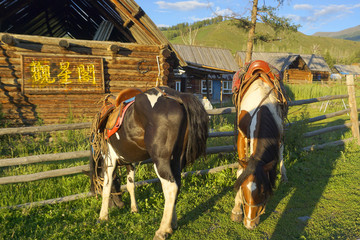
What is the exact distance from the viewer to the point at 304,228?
131 inches

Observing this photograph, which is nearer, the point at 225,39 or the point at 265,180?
the point at 265,180

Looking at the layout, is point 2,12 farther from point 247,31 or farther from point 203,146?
point 247,31

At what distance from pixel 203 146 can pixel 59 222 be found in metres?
2.25

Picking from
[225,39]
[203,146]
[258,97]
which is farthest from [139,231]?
[225,39]

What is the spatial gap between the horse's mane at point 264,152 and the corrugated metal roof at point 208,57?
2186cm

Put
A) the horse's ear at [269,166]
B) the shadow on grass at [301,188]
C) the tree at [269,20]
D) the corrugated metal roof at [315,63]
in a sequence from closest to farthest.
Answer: the horse's ear at [269,166] < the shadow on grass at [301,188] < the tree at [269,20] < the corrugated metal roof at [315,63]

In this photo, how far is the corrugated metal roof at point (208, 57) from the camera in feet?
80.8

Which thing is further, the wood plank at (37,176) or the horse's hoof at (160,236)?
the wood plank at (37,176)

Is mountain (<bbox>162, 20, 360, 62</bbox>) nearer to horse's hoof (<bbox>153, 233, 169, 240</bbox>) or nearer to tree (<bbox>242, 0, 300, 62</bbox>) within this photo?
tree (<bbox>242, 0, 300, 62</bbox>)

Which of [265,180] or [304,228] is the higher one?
[265,180]

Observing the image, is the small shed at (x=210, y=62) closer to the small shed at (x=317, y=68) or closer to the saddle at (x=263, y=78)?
the saddle at (x=263, y=78)

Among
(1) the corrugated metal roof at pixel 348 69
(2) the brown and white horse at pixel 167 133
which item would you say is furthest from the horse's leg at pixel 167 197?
(1) the corrugated metal roof at pixel 348 69

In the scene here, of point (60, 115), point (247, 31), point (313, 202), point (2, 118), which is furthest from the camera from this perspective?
point (247, 31)

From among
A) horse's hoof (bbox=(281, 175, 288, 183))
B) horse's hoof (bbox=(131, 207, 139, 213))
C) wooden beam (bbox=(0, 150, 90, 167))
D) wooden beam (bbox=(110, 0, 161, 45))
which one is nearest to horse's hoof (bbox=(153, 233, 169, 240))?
horse's hoof (bbox=(131, 207, 139, 213))
